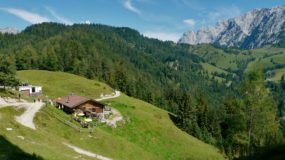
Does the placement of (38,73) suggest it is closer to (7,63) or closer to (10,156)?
(7,63)

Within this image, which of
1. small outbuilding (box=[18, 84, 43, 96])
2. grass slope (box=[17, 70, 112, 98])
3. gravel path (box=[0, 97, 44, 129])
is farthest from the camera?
grass slope (box=[17, 70, 112, 98])

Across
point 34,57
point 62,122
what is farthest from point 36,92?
point 34,57

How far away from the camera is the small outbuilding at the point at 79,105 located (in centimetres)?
8789

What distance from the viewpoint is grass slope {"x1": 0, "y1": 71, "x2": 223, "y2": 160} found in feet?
157


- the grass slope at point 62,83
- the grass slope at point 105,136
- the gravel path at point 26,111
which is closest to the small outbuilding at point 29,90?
the grass slope at point 105,136

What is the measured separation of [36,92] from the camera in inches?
4176

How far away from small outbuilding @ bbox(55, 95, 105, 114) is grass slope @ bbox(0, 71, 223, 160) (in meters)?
8.03

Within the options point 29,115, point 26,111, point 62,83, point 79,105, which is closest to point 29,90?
point 79,105

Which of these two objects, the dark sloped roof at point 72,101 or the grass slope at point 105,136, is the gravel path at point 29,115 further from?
the dark sloped roof at point 72,101

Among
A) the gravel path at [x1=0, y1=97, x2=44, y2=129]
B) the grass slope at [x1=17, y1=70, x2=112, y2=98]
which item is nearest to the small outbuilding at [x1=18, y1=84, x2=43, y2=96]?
the grass slope at [x1=17, y1=70, x2=112, y2=98]

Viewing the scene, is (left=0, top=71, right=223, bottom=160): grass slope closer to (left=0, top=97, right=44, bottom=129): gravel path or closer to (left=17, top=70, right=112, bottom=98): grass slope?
(left=17, top=70, right=112, bottom=98): grass slope

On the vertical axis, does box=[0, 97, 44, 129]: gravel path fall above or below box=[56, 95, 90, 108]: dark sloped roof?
above

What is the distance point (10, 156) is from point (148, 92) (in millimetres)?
142193

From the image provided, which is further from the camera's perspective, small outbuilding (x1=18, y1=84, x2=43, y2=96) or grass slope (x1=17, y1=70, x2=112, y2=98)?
grass slope (x1=17, y1=70, x2=112, y2=98)
